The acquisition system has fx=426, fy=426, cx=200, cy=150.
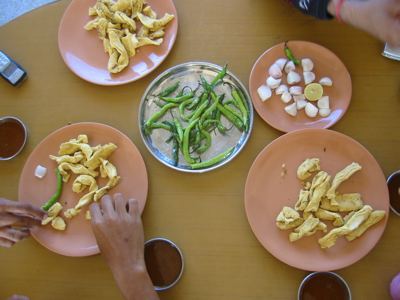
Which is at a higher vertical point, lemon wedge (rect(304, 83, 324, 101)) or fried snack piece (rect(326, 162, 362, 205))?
lemon wedge (rect(304, 83, 324, 101))

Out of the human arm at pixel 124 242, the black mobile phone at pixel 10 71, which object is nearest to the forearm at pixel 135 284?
the human arm at pixel 124 242

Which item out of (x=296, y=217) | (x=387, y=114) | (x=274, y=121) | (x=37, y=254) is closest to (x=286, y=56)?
(x=274, y=121)

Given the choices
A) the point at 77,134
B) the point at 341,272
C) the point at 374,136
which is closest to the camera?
the point at 341,272

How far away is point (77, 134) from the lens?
4.99 feet

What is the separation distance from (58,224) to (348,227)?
927 millimetres

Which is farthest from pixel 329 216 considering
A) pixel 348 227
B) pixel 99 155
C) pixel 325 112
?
pixel 99 155

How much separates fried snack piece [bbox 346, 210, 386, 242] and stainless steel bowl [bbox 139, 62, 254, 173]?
442 millimetres

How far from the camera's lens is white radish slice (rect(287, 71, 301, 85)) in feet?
4.79

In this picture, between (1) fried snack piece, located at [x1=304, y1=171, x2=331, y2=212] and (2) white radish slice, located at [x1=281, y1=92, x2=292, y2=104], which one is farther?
(2) white radish slice, located at [x1=281, y1=92, x2=292, y2=104]

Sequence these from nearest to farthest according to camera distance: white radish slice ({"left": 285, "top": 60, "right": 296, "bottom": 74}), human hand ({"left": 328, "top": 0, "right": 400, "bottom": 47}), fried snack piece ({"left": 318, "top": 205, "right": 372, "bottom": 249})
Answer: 1. human hand ({"left": 328, "top": 0, "right": 400, "bottom": 47})
2. fried snack piece ({"left": 318, "top": 205, "right": 372, "bottom": 249})
3. white radish slice ({"left": 285, "top": 60, "right": 296, "bottom": 74})

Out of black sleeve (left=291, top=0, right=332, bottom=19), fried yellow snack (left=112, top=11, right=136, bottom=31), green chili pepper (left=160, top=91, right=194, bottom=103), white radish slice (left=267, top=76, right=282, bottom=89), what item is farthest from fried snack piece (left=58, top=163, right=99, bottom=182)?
black sleeve (left=291, top=0, right=332, bottom=19)

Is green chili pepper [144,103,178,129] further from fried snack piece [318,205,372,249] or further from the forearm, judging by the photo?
fried snack piece [318,205,372,249]

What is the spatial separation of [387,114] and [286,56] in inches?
15.3

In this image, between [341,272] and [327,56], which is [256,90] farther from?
[341,272]
